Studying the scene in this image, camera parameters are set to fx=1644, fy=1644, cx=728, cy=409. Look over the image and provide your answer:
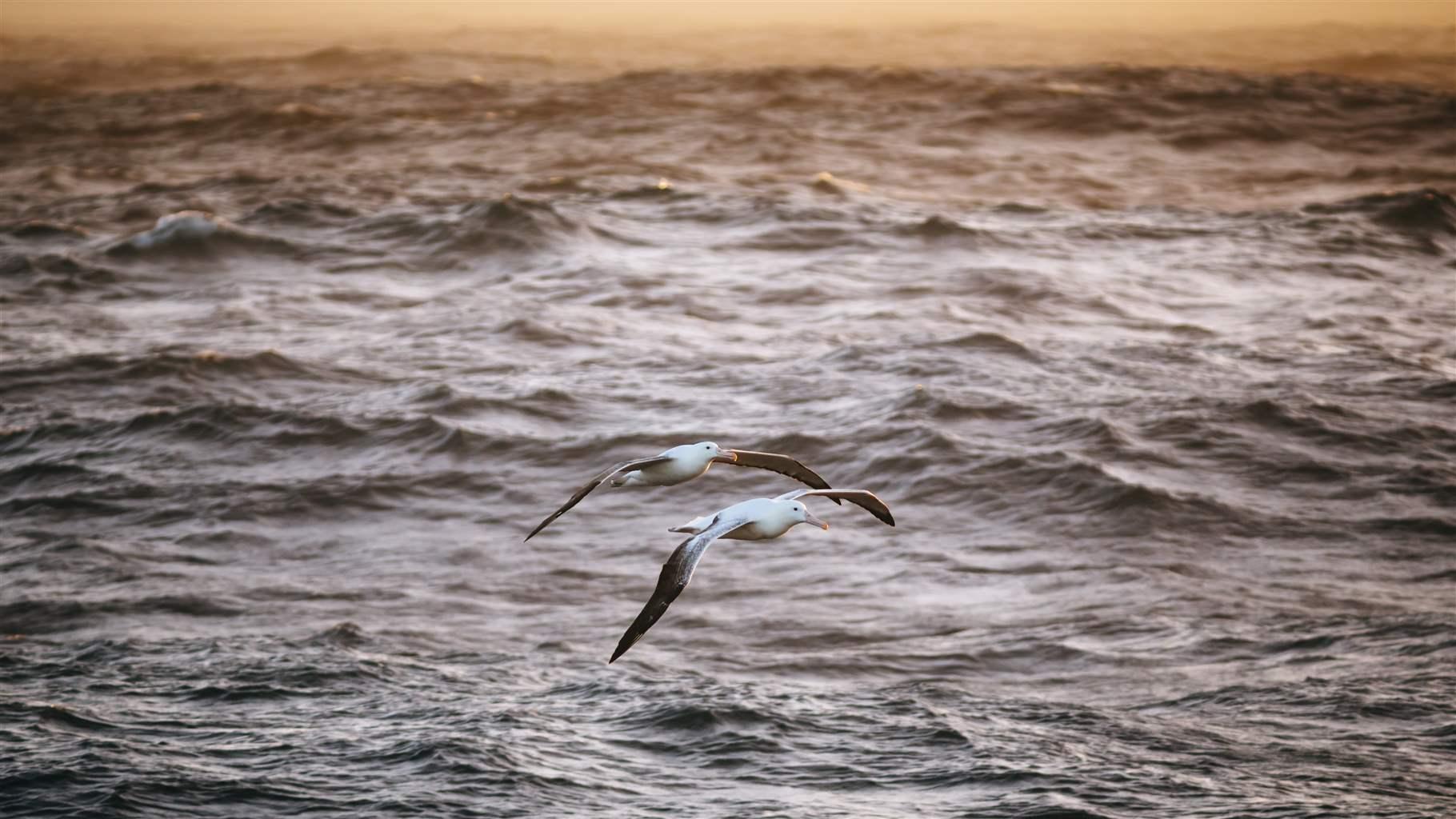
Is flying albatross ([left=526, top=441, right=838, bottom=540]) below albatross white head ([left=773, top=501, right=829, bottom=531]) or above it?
above

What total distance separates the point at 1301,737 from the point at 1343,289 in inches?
742

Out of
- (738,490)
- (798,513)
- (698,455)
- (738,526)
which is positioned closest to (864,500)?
(798,513)

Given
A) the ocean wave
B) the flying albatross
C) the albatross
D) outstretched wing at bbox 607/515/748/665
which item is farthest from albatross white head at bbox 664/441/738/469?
the ocean wave

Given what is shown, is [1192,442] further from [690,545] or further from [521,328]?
[690,545]

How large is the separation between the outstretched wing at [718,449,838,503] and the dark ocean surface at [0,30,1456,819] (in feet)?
18.9

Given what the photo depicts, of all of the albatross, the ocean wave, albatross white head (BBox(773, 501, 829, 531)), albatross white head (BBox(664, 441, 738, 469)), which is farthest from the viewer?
the ocean wave

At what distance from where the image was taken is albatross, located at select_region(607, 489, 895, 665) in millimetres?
8031

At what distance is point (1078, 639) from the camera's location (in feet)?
59.4

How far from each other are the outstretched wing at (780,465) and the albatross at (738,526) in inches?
4.4

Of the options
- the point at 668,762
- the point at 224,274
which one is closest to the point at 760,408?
the point at 668,762

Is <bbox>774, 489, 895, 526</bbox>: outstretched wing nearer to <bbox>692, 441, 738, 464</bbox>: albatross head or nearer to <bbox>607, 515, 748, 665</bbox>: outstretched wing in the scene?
<bbox>692, 441, 738, 464</bbox>: albatross head

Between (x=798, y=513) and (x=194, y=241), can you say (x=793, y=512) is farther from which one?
(x=194, y=241)

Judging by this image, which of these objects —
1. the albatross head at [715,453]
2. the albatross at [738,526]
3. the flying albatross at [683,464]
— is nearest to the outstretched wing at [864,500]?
the albatross at [738,526]

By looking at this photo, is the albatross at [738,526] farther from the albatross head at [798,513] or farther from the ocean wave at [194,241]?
the ocean wave at [194,241]
